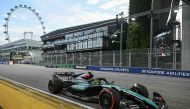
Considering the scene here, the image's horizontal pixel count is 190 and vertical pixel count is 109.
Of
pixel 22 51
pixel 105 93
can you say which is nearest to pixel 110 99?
pixel 105 93

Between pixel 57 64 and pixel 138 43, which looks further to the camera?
pixel 57 64

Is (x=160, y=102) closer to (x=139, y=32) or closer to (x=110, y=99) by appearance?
(x=110, y=99)

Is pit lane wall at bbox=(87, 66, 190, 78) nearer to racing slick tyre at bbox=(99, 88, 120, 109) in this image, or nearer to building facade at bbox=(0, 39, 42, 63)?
racing slick tyre at bbox=(99, 88, 120, 109)

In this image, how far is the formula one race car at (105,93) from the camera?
7.82m

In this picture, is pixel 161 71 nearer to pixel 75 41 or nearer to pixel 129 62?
pixel 129 62

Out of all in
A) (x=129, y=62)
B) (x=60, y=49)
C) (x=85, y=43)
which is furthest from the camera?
(x=60, y=49)

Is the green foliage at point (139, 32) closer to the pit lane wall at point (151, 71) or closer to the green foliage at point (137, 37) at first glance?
the green foliage at point (137, 37)

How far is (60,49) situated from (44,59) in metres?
20.1

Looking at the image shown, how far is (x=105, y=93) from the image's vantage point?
848 cm

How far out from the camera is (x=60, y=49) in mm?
77938

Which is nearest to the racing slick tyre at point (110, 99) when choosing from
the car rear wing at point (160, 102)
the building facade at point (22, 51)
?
the car rear wing at point (160, 102)

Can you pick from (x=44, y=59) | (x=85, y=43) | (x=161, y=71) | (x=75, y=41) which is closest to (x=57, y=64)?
(x=44, y=59)

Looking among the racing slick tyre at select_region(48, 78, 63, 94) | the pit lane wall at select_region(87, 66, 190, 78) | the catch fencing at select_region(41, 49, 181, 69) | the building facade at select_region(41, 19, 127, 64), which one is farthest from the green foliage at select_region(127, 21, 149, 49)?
the racing slick tyre at select_region(48, 78, 63, 94)

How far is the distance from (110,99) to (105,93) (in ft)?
1.06
